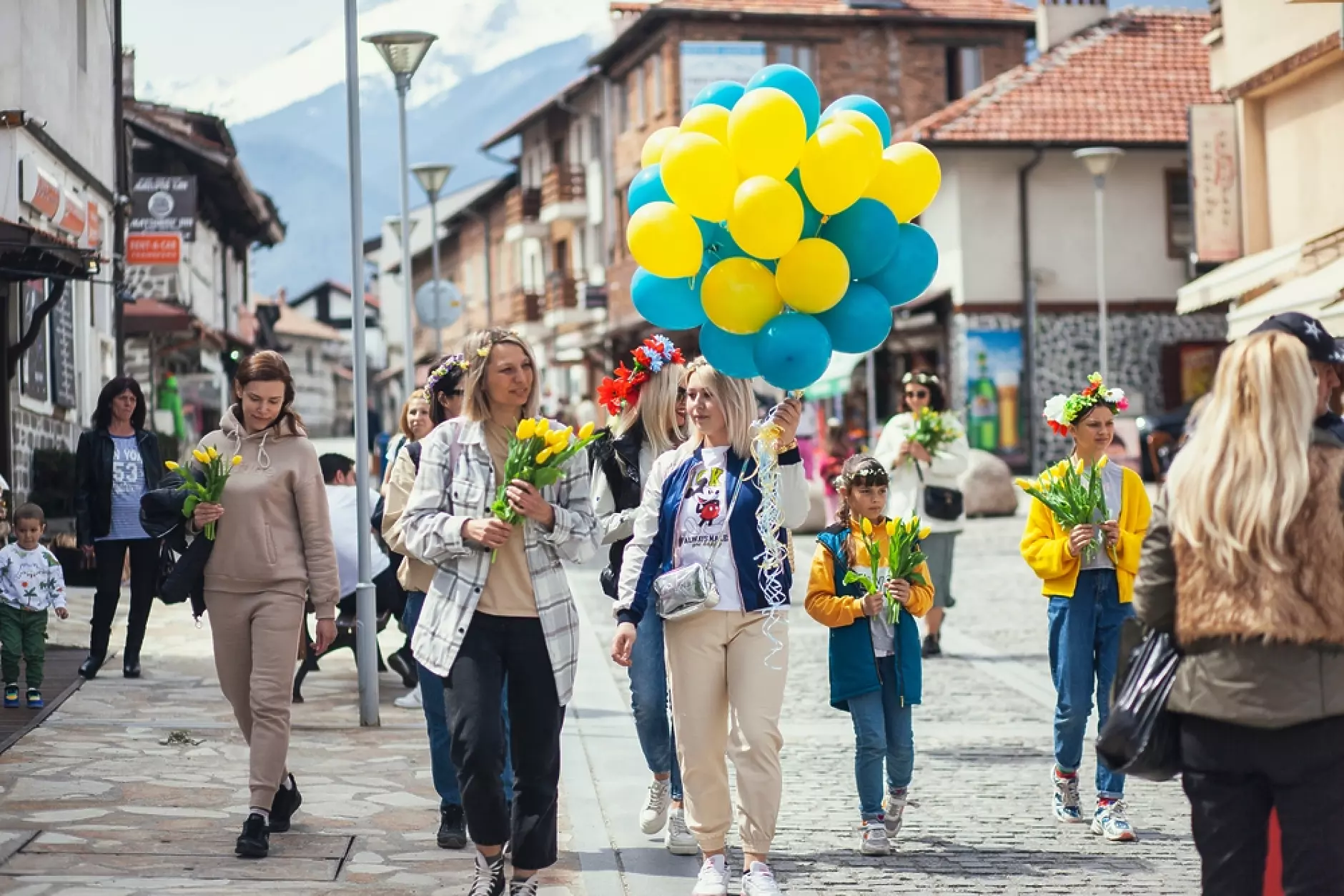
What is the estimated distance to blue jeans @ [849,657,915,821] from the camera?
7.34 m

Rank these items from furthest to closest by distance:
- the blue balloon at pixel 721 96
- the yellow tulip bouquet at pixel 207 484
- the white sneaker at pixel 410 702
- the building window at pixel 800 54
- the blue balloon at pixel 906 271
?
1. the building window at pixel 800 54
2. the white sneaker at pixel 410 702
3. the yellow tulip bouquet at pixel 207 484
4. the blue balloon at pixel 721 96
5. the blue balloon at pixel 906 271

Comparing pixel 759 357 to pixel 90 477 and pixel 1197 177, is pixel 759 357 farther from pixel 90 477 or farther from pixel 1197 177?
pixel 1197 177

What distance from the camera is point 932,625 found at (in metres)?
13.5

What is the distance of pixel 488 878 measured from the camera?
Result: 6.23 m

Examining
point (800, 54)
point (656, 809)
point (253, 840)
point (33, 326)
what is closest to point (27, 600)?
point (253, 840)

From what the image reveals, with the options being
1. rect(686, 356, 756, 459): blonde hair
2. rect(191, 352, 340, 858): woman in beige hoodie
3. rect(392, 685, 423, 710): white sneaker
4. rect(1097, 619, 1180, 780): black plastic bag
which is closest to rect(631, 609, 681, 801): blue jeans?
rect(686, 356, 756, 459): blonde hair

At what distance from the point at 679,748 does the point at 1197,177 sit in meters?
21.0

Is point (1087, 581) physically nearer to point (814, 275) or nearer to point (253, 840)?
point (814, 275)

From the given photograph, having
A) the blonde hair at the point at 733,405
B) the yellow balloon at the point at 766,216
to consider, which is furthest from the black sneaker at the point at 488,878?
the yellow balloon at the point at 766,216

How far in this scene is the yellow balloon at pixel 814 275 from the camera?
6.52m

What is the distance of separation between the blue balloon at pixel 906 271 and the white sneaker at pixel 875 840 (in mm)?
2017

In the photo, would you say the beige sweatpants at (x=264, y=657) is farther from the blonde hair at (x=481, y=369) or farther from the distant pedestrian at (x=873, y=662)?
the distant pedestrian at (x=873, y=662)

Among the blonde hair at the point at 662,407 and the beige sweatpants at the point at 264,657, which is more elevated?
the blonde hair at the point at 662,407

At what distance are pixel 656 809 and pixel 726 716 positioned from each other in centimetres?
121
